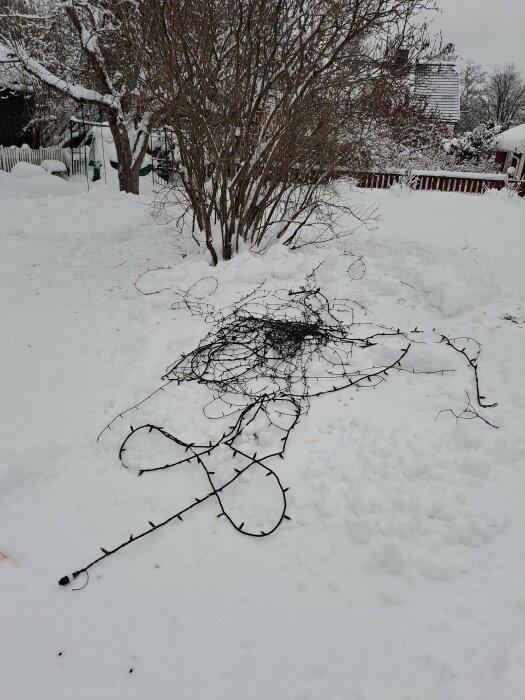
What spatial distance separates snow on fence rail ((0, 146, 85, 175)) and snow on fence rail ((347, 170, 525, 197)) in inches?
386

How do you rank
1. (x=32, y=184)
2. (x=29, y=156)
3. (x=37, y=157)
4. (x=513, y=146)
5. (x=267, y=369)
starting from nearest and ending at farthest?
(x=267, y=369)
(x=32, y=184)
(x=29, y=156)
(x=37, y=157)
(x=513, y=146)

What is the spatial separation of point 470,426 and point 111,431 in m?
2.32

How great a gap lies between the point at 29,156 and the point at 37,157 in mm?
304

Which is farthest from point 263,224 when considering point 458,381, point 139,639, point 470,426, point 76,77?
point 76,77

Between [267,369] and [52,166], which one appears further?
[52,166]

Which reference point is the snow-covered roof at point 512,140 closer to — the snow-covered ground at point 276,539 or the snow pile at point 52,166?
the snow pile at point 52,166

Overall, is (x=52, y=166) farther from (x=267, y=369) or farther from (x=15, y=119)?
(x=267, y=369)

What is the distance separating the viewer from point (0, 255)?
248 inches

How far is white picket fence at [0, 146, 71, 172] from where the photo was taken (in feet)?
46.8

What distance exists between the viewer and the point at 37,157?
1527cm

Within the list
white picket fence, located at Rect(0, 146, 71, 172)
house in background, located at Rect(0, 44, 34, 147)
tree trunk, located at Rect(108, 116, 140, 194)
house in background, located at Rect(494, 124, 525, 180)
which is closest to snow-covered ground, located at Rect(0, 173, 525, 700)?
tree trunk, located at Rect(108, 116, 140, 194)

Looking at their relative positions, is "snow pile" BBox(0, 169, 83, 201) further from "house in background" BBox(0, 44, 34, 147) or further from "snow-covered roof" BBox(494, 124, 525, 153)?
"snow-covered roof" BBox(494, 124, 525, 153)

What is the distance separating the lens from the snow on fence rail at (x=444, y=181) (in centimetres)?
1456

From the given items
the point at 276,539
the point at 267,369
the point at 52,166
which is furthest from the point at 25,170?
the point at 276,539
